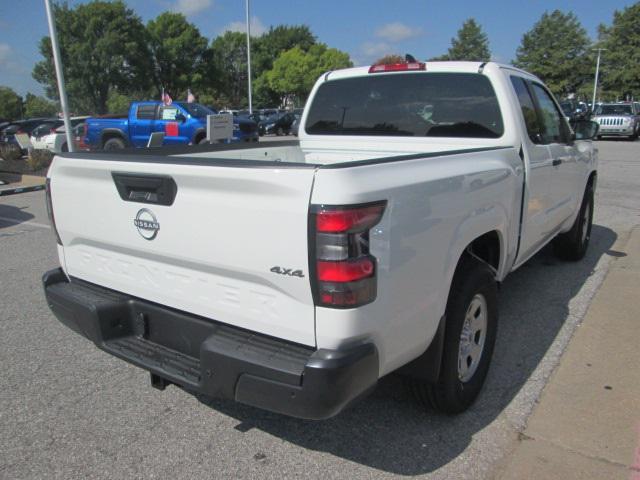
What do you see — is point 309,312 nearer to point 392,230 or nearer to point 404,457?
point 392,230

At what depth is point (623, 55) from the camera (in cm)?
5562

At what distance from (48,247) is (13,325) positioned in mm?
2564

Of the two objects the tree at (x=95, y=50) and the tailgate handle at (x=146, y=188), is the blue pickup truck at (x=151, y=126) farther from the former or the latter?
the tree at (x=95, y=50)

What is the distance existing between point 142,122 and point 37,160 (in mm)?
3621

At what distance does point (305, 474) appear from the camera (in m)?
2.39

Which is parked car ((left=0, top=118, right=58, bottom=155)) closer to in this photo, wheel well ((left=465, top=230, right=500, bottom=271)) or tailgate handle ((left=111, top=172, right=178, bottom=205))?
tailgate handle ((left=111, top=172, right=178, bottom=205))

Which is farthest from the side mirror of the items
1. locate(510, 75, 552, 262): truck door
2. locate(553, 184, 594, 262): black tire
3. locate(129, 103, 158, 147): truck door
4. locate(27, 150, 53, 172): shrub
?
locate(129, 103, 158, 147): truck door

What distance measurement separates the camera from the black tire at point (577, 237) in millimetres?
5422

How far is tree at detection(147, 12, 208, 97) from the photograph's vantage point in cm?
6147

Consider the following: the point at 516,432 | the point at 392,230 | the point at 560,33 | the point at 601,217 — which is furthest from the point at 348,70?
the point at 560,33

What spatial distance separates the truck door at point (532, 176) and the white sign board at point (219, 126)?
6.70 metres

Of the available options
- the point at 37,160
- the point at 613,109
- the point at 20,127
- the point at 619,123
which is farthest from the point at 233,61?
the point at 37,160

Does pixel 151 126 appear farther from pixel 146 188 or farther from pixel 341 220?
pixel 341 220

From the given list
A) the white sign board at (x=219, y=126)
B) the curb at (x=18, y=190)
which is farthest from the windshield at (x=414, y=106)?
the curb at (x=18, y=190)
